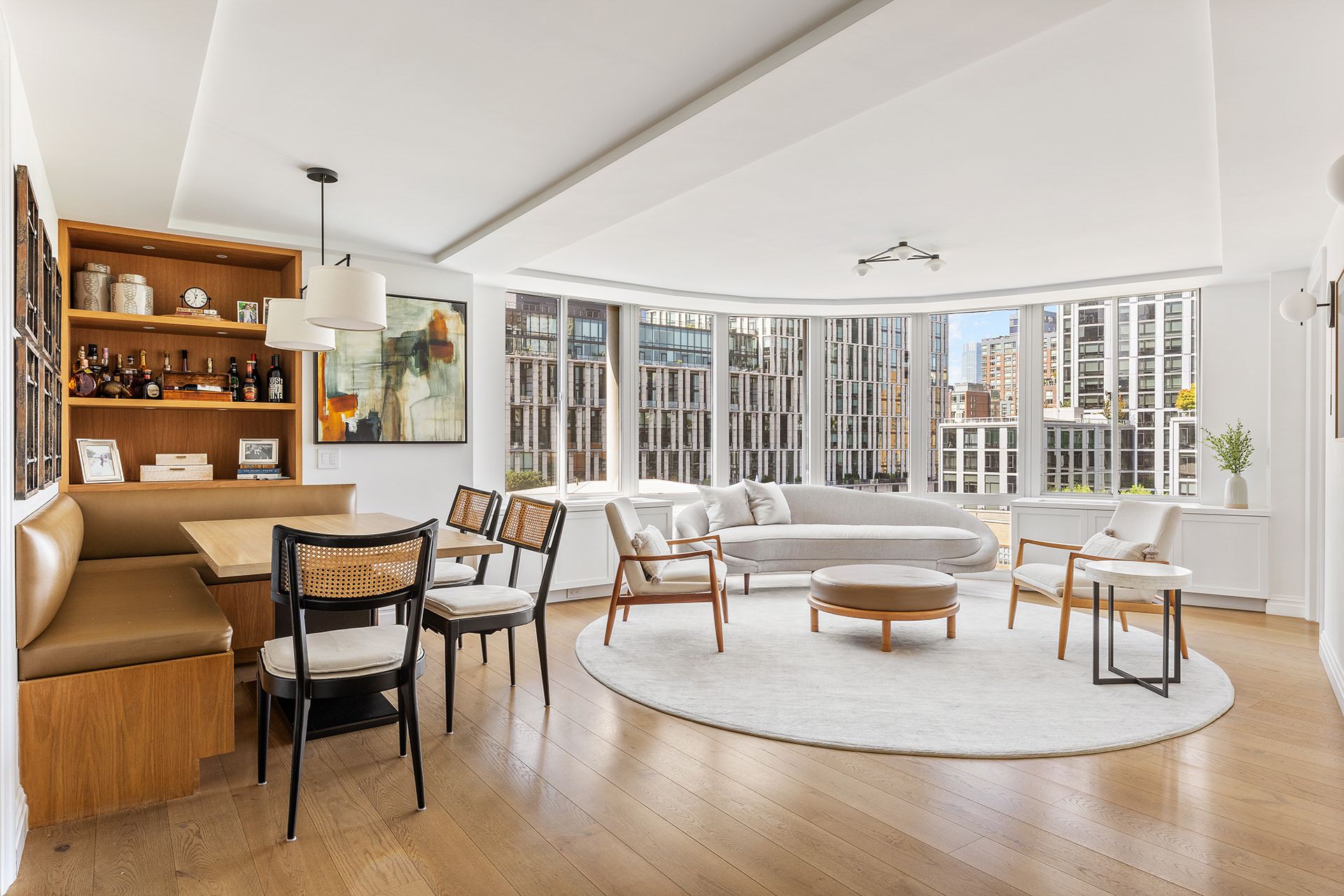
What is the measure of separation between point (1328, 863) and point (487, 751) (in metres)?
2.69

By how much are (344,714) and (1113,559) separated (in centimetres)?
398

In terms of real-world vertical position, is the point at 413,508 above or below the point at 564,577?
above

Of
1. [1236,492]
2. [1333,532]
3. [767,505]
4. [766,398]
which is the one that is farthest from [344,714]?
[1236,492]

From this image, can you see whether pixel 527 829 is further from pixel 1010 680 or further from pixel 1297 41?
pixel 1297 41

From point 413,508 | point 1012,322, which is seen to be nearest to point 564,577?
point 413,508

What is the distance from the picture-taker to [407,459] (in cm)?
521

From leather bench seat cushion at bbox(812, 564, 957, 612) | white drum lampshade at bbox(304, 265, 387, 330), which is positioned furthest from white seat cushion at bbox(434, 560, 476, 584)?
leather bench seat cushion at bbox(812, 564, 957, 612)

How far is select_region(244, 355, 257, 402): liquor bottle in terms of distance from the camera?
481cm

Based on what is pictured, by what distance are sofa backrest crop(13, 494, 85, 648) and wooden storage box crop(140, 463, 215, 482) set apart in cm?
156

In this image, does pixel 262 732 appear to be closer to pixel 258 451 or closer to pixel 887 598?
pixel 258 451

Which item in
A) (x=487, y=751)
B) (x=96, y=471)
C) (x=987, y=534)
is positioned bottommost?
(x=487, y=751)

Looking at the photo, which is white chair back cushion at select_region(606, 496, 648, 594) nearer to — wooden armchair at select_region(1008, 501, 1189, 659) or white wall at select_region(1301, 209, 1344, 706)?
wooden armchair at select_region(1008, 501, 1189, 659)

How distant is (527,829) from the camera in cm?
239

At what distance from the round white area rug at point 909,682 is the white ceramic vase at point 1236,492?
135cm
